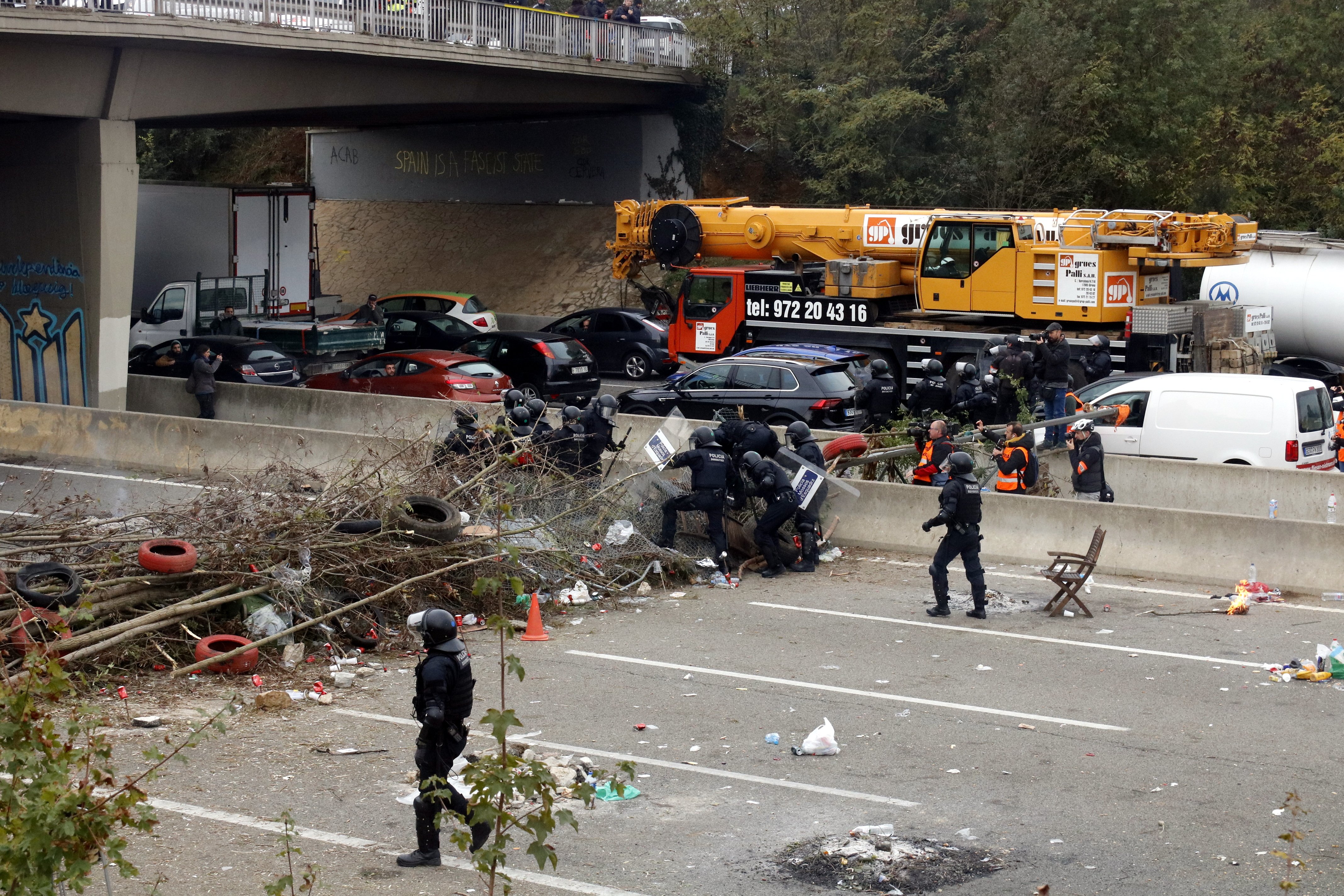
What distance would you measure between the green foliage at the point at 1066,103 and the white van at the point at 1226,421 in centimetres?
1814

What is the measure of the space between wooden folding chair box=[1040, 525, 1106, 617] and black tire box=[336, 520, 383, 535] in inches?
223

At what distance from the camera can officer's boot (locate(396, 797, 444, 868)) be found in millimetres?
6887

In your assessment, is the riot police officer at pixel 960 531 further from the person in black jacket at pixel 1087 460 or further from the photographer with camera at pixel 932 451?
the person in black jacket at pixel 1087 460

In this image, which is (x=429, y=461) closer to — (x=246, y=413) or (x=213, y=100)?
(x=246, y=413)

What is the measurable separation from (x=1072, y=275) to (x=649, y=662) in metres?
13.0

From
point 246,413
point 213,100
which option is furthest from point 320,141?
point 246,413

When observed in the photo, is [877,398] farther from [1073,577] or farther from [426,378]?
[426,378]

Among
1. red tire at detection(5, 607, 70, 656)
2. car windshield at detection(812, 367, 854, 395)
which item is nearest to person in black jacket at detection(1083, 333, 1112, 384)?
car windshield at detection(812, 367, 854, 395)

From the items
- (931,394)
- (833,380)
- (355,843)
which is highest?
(833,380)

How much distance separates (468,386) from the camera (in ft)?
73.5

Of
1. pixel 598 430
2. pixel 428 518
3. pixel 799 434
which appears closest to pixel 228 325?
pixel 598 430

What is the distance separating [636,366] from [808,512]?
1602cm

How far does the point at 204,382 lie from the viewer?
2256 centimetres

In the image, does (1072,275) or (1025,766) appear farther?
(1072,275)
